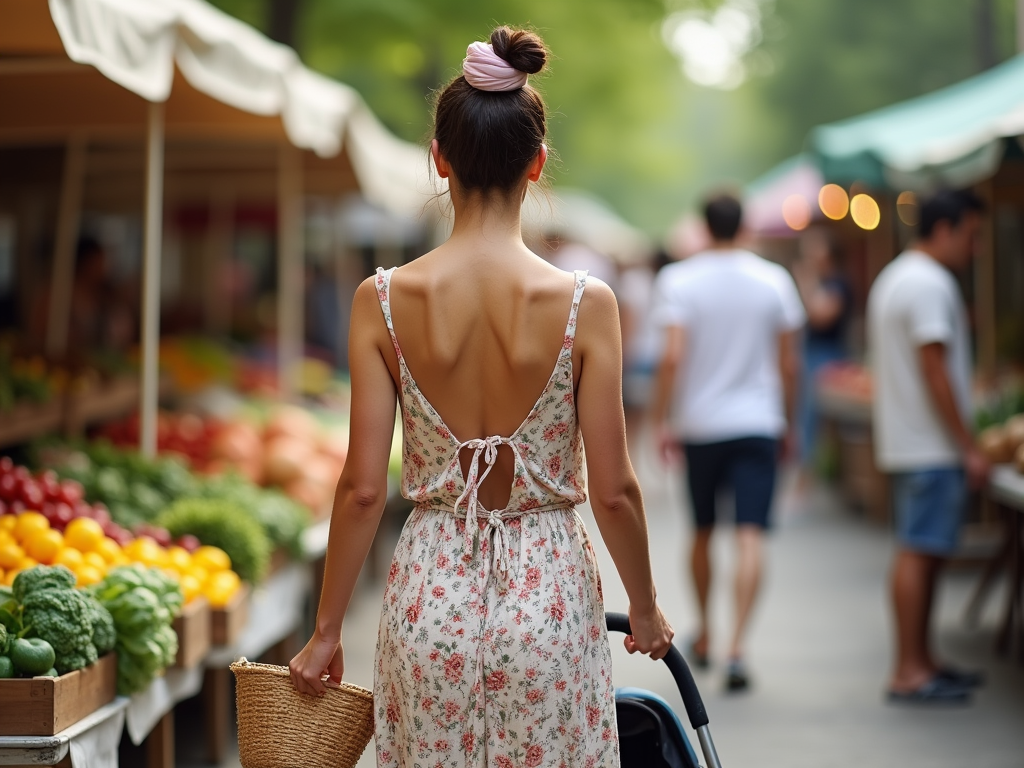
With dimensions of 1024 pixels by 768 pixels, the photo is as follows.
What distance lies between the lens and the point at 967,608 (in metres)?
8.38

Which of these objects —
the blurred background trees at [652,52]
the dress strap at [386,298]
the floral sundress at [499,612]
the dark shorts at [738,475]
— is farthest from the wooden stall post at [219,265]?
the floral sundress at [499,612]

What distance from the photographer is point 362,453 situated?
9.78 feet

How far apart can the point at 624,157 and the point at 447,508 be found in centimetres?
3998

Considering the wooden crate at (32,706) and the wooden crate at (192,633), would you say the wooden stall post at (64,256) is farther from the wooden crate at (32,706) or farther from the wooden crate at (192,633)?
the wooden crate at (32,706)

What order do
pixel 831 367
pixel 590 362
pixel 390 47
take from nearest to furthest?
pixel 590 362 → pixel 831 367 → pixel 390 47

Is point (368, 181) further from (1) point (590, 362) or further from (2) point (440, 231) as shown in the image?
(2) point (440, 231)

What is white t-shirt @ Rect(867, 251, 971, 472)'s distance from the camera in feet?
20.4

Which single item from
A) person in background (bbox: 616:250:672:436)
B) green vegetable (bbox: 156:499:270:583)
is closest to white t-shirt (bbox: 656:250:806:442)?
green vegetable (bbox: 156:499:270:583)

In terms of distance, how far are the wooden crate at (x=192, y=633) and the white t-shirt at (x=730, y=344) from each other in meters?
2.76

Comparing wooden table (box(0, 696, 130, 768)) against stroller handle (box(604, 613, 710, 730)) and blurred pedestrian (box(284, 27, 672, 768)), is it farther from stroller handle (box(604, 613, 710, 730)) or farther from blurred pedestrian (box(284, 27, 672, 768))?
stroller handle (box(604, 613, 710, 730))

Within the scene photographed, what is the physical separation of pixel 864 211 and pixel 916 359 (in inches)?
364

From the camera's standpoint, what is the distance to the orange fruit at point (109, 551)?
4898 mm

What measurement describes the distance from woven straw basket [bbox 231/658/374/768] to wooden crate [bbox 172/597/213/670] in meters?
1.73

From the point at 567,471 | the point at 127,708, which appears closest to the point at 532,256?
the point at 567,471
